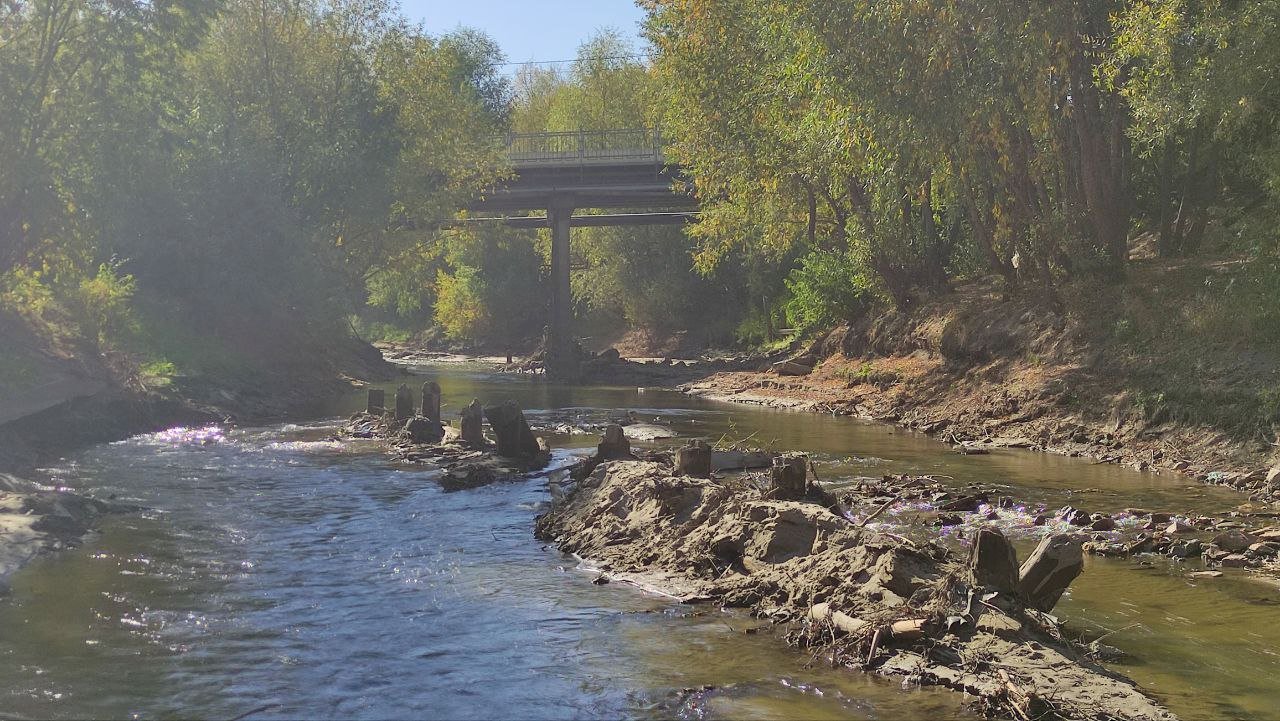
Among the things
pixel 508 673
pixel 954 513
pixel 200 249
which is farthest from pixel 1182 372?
pixel 200 249

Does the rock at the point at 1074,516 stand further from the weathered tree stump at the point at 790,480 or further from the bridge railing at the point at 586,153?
the bridge railing at the point at 586,153

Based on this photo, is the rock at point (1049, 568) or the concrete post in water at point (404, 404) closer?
the rock at point (1049, 568)

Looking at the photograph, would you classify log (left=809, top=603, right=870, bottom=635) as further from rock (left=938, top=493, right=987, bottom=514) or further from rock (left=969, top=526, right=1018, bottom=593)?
rock (left=938, top=493, right=987, bottom=514)

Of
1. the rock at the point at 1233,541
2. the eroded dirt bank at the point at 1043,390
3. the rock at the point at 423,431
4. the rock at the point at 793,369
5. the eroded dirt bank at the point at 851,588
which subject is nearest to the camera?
the eroded dirt bank at the point at 851,588

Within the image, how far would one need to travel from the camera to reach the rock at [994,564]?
9242mm

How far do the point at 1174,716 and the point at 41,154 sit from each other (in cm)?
2640

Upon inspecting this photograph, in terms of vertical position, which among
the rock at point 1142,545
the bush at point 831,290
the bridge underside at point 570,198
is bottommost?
the rock at point 1142,545

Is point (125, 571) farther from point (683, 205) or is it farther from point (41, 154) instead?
point (683, 205)

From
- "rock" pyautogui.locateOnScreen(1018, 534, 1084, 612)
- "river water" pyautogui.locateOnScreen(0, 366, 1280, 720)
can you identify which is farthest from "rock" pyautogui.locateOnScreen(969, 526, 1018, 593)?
"river water" pyautogui.locateOnScreen(0, 366, 1280, 720)

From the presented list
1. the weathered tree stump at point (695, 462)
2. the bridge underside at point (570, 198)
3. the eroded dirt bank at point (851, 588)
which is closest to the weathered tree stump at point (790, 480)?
the eroded dirt bank at point (851, 588)

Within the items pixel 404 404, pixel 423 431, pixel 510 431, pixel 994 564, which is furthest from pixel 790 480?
pixel 404 404

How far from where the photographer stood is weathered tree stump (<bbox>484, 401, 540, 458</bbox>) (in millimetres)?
20344

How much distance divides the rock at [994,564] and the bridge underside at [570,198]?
42217mm

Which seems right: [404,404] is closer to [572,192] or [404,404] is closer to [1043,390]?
[1043,390]
